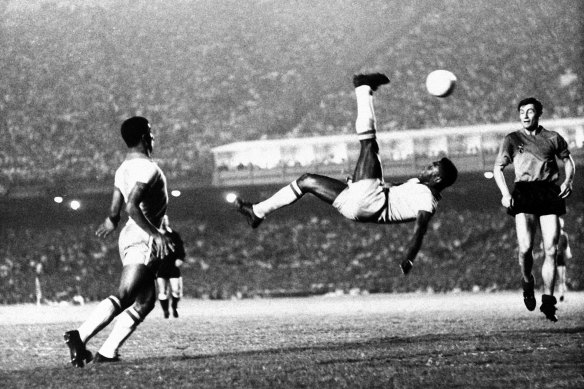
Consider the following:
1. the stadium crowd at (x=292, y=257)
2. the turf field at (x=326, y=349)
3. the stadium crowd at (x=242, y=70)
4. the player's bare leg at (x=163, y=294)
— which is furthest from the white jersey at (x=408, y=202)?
the stadium crowd at (x=242, y=70)

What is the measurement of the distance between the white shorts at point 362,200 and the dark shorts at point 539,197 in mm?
1925

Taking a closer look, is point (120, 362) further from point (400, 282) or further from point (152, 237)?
point (400, 282)

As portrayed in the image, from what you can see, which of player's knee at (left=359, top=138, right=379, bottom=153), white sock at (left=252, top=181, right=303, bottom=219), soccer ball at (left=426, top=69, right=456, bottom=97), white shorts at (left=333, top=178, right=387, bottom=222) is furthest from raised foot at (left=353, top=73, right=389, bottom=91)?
soccer ball at (left=426, top=69, right=456, bottom=97)

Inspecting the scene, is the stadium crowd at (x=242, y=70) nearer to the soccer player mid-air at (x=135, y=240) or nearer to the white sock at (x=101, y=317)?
the soccer player mid-air at (x=135, y=240)

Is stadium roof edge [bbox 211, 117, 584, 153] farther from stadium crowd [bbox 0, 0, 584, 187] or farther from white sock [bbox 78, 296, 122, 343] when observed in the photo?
white sock [bbox 78, 296, 122, 343]

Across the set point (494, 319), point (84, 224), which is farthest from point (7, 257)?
point (494, 319)

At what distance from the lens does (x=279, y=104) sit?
134 ft

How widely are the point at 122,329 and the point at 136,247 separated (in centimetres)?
73

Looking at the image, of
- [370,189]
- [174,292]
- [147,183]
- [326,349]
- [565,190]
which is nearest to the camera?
[147,183]

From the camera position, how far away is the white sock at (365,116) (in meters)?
8.32

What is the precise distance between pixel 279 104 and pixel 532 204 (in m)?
31.2

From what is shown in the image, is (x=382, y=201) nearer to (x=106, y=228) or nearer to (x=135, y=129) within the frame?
(x=135, y=129)

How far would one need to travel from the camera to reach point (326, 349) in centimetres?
983

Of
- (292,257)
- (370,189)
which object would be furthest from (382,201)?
(292,257)
